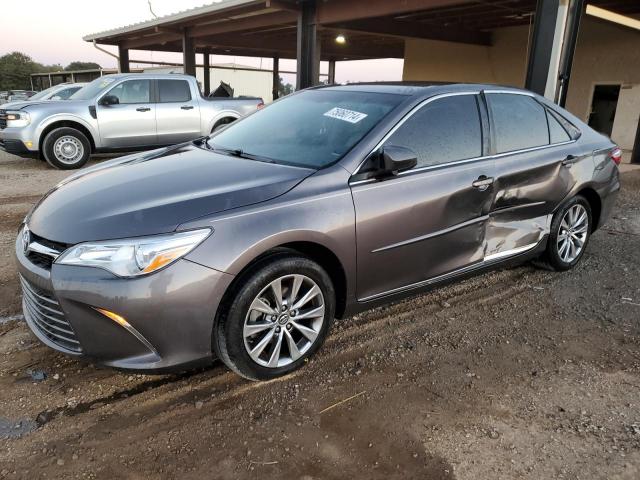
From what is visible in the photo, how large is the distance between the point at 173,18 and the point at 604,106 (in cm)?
1330

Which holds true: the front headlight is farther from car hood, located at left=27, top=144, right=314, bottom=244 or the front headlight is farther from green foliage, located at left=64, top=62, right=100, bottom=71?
green foliage, located at left=64, top=62, right=100, bottom=71

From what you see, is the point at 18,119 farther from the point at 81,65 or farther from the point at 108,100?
the point at 81,65

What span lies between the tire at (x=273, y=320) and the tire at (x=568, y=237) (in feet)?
8.01

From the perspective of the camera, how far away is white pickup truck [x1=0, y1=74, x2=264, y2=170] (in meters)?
9.29

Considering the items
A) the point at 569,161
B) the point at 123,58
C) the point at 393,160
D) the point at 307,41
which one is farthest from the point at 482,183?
the point at 123,58

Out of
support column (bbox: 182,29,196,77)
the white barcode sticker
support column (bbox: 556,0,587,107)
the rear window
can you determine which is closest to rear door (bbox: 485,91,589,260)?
the white barcode sticker

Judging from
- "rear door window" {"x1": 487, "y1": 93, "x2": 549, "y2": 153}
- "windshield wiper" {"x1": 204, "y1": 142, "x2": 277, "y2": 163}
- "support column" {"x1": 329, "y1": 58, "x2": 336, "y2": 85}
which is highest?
"support column" {"x1": 329, "y1": 58, "x2": 336, "y2": 85}

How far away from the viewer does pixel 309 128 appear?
3512 millimetres

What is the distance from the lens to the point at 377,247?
10.1ft

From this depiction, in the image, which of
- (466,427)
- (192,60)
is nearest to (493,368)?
(466,427)

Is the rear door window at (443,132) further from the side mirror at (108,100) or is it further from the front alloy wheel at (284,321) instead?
the side mirror at (108,100)

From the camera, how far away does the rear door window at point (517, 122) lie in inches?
151

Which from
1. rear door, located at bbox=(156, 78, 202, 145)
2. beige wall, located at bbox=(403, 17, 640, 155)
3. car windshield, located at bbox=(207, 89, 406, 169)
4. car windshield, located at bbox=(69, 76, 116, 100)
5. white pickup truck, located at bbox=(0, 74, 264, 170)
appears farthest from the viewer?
beige wall, located at bbox=(403, 17, 640, 155)

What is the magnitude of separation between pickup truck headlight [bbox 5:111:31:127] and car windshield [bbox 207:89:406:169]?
22.7 ft
